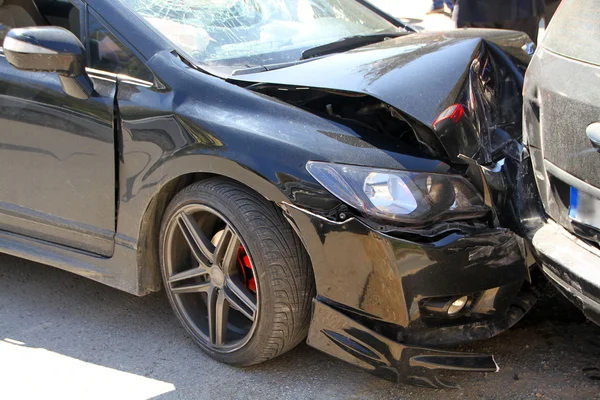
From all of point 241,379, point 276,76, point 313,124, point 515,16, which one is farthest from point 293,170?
point 515,16

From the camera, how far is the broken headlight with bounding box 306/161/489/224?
8.67 ft

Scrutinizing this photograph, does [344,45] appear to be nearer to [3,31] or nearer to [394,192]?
[394,192]

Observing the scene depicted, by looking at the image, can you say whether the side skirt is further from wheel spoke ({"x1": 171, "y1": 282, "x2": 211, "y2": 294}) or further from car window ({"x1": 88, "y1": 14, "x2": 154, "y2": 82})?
car window ({"x1": 88, "y1": 14, "x2": 154, "y2": 82})

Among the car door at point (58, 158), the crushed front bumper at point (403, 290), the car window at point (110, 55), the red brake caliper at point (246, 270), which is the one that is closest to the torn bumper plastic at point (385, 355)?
the crushed front bumper at point (403, 290)

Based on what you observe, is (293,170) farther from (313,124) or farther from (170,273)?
(170,273)

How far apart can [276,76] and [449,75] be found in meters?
0.69

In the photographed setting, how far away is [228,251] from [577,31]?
1529 mm

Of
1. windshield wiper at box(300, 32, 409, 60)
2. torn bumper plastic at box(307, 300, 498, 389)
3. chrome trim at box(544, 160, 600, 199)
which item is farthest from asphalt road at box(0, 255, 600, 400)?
windshield wiper at box(300, 32, 409, 60)

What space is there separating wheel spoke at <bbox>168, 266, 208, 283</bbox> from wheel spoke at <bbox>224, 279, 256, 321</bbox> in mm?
142

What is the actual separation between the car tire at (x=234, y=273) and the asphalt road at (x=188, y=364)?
0.15 meters

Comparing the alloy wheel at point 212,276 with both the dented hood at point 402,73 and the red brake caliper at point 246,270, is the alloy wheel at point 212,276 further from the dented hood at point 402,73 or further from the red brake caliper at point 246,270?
the dented hood at point 402,73

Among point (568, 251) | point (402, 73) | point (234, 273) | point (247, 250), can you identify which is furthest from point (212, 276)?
point (568, 251)

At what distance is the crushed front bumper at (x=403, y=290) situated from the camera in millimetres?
2622

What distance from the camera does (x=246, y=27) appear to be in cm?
362
